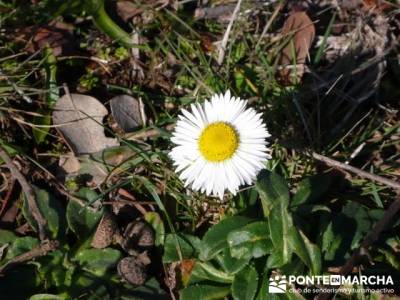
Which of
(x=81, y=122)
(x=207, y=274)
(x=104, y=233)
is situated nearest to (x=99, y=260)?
(x=104, y=233)

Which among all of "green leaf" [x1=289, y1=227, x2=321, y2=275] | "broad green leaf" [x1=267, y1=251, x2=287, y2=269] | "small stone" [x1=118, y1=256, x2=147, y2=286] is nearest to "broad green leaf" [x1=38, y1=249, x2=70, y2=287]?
"small stone" [x1=118, y1=256, x2=147, y2=286]

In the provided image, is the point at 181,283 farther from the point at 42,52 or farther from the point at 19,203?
the point at 42,52

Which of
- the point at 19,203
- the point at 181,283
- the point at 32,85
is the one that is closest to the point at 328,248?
the point at 181,283

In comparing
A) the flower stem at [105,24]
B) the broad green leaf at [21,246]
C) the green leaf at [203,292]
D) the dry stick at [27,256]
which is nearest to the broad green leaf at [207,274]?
the green leaf at [203,292]

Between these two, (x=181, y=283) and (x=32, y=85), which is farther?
(x=32, y=85)

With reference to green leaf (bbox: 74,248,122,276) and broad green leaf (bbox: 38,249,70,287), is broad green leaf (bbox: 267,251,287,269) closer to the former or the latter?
green leaf (bbox: 74,248,122,276)
